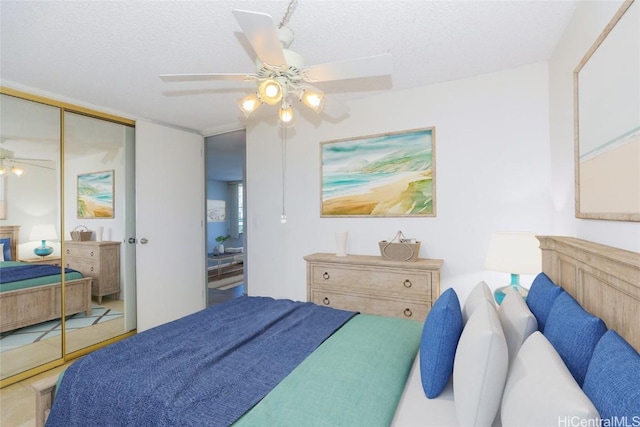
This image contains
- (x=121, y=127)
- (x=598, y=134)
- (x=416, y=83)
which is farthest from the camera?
(x=121, y=127)

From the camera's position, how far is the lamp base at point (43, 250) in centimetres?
261

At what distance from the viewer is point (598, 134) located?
1.31 metres

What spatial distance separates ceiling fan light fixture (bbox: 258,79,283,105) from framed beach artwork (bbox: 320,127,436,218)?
5.09 feet

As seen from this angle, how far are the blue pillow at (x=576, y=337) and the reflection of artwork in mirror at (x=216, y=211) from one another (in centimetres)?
750

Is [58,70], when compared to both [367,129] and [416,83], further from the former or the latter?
[416,83]

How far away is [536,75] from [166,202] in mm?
3659

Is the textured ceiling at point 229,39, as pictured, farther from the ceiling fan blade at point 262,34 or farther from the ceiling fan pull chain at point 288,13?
the ceiling fan blade at point 262,34

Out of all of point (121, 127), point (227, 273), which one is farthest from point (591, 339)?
point (227, 273)

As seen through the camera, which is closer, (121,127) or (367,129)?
(367,129)

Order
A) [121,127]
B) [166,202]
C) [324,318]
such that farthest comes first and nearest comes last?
[166,202] < [121,127] < [324,318]

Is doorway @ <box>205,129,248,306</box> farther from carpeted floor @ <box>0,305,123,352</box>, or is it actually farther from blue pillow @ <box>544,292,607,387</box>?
blue pillow @ <box>544,292,607,387</box>

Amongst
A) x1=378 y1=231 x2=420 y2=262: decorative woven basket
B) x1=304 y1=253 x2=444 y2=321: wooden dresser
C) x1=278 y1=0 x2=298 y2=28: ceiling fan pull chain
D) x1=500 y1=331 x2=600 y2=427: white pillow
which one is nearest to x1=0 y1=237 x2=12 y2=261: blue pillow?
x1=304 y1=253 x2=444 y2=321: wooden dresser

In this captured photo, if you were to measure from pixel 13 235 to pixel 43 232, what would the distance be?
0.21 meters

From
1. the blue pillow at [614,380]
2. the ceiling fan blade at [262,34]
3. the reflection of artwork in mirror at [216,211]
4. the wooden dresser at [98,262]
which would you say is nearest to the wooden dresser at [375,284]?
the blue pillow at [614,380]
